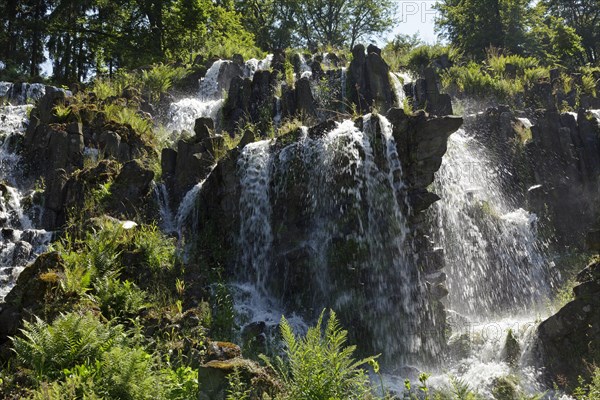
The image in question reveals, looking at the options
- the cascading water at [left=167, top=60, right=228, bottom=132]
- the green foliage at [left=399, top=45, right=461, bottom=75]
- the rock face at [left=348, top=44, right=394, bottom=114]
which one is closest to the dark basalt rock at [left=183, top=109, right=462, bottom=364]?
the rock face at [left=348, top=44, right=394, bottom=114]

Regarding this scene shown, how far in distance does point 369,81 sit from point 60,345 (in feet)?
42.1

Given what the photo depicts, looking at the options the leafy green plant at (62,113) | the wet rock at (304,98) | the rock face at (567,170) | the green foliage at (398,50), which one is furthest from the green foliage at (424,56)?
the leafy green plant at (62,113)

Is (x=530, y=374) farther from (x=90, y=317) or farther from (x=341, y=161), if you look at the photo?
(x=90, y=317)

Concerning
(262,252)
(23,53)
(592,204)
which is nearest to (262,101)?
(262,252)

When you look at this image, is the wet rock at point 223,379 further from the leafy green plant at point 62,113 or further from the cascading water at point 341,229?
the leafy green plant at point 62,113

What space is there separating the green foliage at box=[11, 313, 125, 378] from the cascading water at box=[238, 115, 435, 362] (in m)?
4.95

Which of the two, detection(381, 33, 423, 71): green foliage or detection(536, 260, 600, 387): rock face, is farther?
detection(381, 33, 423, 71): green foliage

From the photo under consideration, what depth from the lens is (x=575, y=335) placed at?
9828 mm

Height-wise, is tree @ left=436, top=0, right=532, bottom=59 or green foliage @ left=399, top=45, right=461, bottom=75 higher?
tree @ left=436, top=0, right=532, bottom=59

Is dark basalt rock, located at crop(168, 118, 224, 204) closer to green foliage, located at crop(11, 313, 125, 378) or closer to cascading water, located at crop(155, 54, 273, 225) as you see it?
cascading water, located at crop(155, 54, 273, 225)

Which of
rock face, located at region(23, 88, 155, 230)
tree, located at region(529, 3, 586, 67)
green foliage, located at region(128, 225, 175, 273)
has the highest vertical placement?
tree, located at region(529, 3, 586, 67)

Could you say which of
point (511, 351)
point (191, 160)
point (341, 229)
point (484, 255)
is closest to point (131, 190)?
point (191, 160)

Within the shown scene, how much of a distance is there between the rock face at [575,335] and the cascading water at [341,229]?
207 cm

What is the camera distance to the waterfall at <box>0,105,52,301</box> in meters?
11.0
